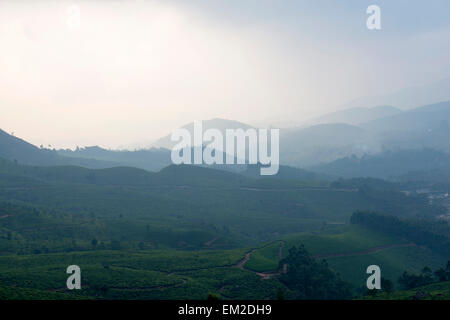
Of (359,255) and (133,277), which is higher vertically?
(133,277)

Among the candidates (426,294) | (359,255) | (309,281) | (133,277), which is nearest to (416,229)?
(359,255)

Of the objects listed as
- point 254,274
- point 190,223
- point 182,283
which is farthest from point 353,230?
point 182,283

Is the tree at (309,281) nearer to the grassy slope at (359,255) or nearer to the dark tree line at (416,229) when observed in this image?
the grassy slope at (359,255)

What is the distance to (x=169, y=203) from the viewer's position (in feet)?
543

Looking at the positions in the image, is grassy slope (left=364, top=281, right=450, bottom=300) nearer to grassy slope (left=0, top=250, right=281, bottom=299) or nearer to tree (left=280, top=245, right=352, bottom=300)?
tree (left=280, top=245, right=352, bottom=300)

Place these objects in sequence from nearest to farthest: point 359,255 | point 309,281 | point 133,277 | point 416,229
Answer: point 133,277 < point 309,281 < point 359,255 < point 416,229

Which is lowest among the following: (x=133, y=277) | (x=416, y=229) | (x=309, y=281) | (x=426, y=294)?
(x=309, y=281)

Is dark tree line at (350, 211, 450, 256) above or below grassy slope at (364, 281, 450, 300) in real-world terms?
above

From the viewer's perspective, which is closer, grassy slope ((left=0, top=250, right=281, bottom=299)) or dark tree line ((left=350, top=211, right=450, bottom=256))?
grassy slope ((left=0, top=250, right=281, bottom=299))

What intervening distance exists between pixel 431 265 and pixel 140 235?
76652 millimetres

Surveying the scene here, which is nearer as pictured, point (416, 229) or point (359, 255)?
point (359, 255)

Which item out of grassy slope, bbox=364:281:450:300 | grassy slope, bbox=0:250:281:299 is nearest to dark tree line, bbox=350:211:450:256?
grassy slope, bbox=364:281:450:300

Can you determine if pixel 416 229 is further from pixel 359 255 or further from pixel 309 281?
pixel 309 281
